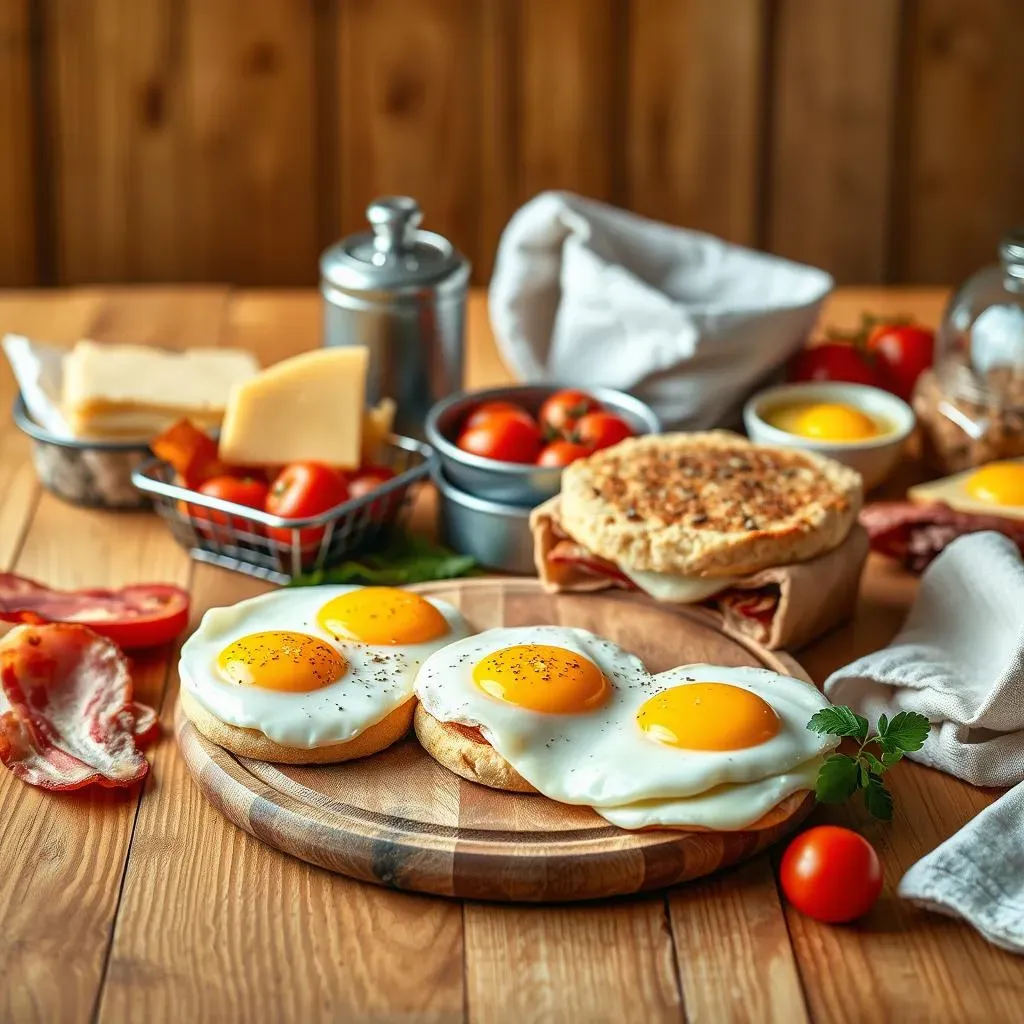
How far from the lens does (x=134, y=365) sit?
3.37 meters

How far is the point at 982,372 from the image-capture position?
337cm

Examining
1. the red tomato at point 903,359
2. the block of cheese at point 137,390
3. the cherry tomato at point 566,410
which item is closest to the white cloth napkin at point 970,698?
the cherry tomato at point 566,410

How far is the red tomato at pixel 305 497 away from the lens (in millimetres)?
3008

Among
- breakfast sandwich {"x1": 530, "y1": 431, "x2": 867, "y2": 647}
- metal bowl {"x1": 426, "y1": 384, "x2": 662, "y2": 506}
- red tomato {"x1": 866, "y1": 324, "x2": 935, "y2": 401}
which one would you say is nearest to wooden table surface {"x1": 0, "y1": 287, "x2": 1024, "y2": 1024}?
breakfast sandwich {"x1": 530, "y1": 431, "x2": 867, "y2": 647}

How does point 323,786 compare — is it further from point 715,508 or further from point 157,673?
point 715,508

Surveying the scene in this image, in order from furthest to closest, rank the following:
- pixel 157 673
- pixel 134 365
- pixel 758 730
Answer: pixel 134 365
pixel 157 673
pixel 758 730

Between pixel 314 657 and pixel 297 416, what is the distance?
2.93 ft

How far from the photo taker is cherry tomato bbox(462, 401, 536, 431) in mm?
3258

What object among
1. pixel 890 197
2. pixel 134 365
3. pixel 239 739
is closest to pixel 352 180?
pixel 890 197

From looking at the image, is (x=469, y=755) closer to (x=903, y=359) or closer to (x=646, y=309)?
(x=646, y=309)

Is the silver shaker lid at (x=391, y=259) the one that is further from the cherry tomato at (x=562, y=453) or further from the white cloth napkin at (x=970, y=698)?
the white cloth napkin at (x=970, y=698)

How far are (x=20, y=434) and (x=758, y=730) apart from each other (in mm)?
2295

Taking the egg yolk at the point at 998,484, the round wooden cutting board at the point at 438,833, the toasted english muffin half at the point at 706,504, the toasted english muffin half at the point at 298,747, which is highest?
the toasted english muffin half at the point at 706,504

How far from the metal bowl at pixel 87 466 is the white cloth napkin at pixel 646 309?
39.2 inches
